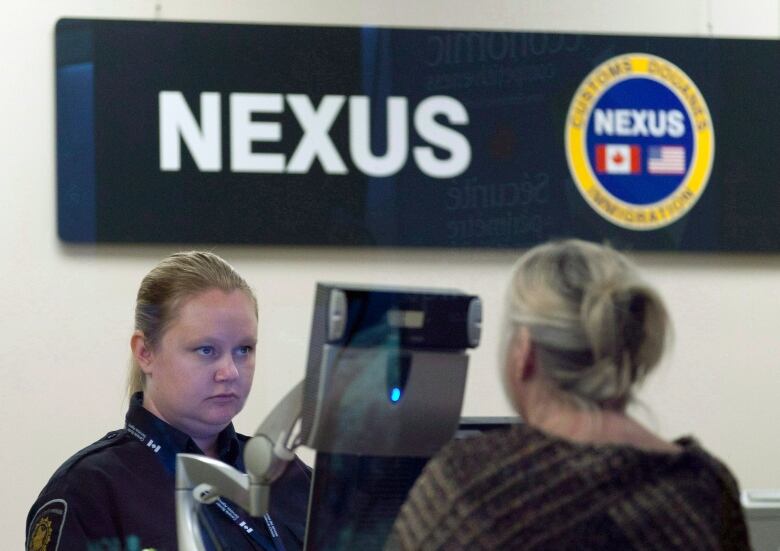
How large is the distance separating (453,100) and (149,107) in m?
0.87

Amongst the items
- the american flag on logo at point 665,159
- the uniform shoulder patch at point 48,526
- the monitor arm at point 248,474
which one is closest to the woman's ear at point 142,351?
the uniform shoulder patch at point 48,526

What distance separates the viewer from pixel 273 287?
11.3ft

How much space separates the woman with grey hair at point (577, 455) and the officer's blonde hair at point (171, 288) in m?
0.83

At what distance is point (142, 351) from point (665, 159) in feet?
6.90

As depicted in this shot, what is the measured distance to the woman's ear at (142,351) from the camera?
1.97 m

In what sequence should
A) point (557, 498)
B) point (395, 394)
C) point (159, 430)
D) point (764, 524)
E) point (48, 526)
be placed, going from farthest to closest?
point (159, 430) < point (48, 526) < point (764, 524) < point (395, 394) < point (557, 498)

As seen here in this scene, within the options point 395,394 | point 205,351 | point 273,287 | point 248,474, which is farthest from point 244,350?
point 273,287

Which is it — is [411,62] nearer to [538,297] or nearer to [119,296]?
[119,296]

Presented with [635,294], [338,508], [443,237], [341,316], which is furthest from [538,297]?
[443,237]

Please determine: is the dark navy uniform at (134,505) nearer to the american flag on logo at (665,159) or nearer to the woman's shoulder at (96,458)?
the woman's shoulder at (96,458)

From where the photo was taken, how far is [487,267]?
3.52m

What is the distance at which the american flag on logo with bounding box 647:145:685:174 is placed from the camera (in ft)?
11.9

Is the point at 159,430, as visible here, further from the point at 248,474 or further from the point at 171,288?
the point at 248,474

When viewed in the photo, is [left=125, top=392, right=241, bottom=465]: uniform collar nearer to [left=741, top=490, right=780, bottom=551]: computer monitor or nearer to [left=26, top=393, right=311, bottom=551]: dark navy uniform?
[left=26, top=393, right=311, bottom=551]: dark navy uniform
